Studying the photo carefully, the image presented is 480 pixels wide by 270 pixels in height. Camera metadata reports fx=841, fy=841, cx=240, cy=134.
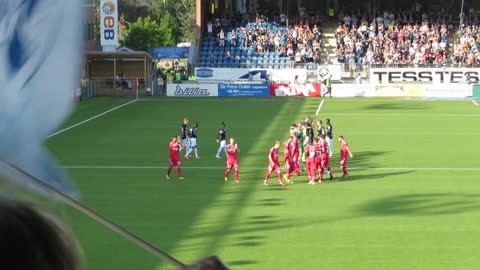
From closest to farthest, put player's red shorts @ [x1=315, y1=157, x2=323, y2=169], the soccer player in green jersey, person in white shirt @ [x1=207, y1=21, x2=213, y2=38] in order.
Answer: player's red shorts @ [x1=315, y1=157, x2=323, y2=169] < the soccer player in green jersey < person in white shirt @ [x1=207, y1=21, x2=213, y2=38]

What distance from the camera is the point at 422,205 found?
70.4 feet

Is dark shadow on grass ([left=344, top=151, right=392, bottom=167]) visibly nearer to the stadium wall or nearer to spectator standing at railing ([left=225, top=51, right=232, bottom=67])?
the stadium wall

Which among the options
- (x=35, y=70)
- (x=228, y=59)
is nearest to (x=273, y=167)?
(x=35, y=70)

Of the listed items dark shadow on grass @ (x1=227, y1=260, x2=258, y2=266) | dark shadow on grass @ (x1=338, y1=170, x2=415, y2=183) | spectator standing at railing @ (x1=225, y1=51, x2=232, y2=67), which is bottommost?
dark shadow on grass @ (x1=338, y1=170, x2=415, y2=183)

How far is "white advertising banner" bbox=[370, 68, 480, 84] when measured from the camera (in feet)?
192

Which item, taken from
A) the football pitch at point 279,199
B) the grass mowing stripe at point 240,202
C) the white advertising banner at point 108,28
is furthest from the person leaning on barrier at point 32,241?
the white advertising banner at point 108,28

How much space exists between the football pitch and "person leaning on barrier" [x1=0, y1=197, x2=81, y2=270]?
530 inches

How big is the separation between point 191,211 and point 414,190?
675 centimetres

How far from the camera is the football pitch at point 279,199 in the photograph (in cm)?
1664

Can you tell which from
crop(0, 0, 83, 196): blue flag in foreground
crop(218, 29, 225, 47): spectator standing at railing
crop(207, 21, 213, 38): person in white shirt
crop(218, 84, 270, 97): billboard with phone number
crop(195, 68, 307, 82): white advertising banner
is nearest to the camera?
crop(0, 0, 83, 196): blue flag in foreground

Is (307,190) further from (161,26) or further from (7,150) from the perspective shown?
(161,26)

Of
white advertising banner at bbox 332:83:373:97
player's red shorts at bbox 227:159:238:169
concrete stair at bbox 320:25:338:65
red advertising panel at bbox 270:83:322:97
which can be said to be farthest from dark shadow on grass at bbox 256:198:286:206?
concrete stair at bbox 320:25:338:65

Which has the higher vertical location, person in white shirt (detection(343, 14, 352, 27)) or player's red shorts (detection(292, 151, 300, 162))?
person in white shirt (detection(343, 14, 352, 27))

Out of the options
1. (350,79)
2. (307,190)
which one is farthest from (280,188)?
(350,79)
